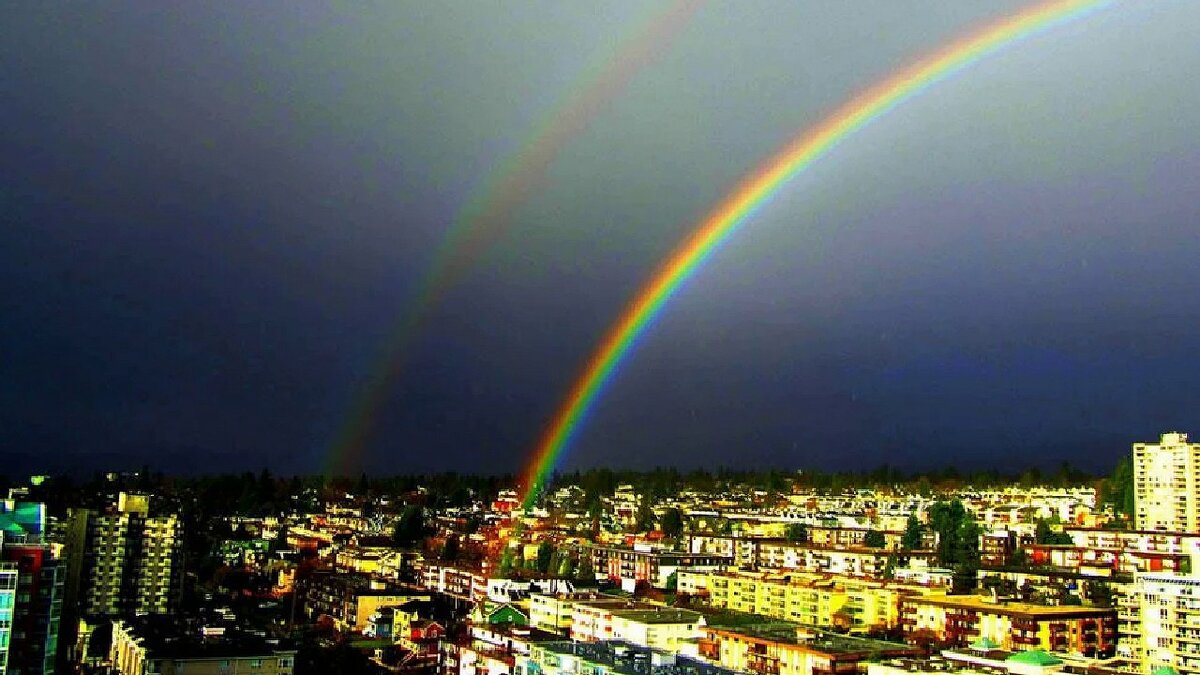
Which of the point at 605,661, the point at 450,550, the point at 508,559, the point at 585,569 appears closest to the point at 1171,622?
the point at 605,661

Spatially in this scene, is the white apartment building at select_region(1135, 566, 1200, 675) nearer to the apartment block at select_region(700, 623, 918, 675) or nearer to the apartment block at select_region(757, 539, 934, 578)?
the apartment block at select_region(700, 623, 918, 675)

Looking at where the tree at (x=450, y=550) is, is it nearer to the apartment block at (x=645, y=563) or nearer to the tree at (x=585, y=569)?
the tree at (x=585, y=569)

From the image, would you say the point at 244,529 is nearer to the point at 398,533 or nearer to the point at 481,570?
the point at 398,533

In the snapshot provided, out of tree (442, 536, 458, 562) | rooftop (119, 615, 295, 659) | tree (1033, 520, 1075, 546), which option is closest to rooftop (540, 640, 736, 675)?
rooftop (119, 615, 295, 659)

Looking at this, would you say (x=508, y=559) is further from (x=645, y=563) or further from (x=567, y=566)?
(x=645, y=563)

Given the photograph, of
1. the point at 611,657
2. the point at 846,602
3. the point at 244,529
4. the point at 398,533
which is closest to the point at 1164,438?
the point at 846,602

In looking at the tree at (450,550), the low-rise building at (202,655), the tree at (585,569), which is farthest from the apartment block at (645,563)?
the low-rise building at (202,655)
